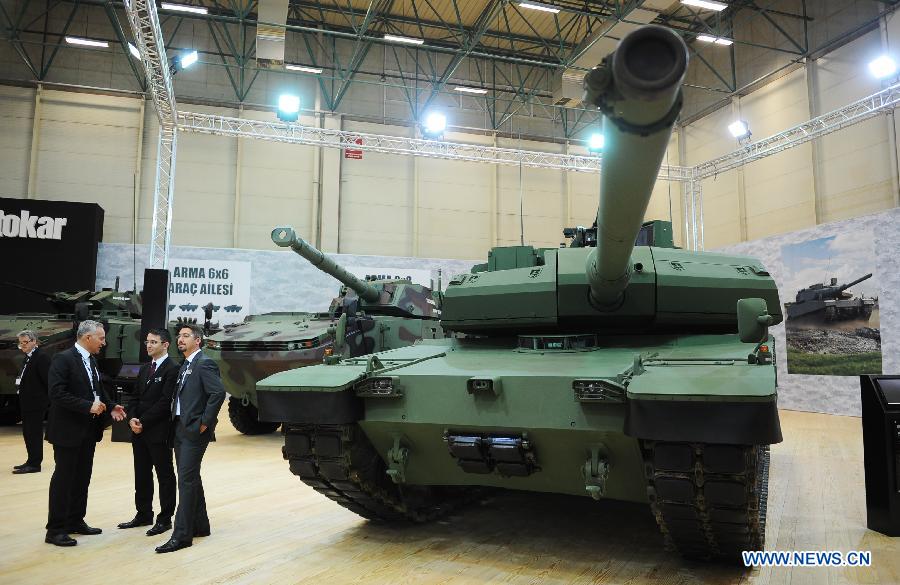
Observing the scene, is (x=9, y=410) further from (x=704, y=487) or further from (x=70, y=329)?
(x=704, y=487)

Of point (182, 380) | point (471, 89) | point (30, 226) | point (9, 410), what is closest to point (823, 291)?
point (471, 89)

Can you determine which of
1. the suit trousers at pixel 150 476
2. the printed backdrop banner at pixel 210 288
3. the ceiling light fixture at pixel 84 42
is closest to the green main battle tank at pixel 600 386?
the suit trousers at pixel 150 476

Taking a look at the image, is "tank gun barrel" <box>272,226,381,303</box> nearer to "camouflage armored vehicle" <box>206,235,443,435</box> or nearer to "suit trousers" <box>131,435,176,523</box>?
"camouflage armored vehicle" <box>206,235,443,435</box>

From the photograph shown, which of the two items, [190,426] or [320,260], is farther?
[320,260]

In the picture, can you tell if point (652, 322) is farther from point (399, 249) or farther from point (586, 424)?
point (399, 249)

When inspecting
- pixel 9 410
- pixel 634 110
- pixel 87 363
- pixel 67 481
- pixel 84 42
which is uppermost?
pixel 84 42

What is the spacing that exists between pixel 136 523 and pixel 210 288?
479 inches

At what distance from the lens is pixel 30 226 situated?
16391 mm

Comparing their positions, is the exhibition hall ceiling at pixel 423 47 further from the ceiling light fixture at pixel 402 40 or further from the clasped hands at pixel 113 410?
the clasped hands at pixel 113 410

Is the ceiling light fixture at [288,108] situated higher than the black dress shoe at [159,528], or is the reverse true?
the ceiling light fixture at [288,108]

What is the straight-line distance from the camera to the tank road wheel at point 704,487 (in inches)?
147

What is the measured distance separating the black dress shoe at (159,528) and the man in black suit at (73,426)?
0.48 m

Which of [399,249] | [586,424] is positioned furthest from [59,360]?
[399,249]

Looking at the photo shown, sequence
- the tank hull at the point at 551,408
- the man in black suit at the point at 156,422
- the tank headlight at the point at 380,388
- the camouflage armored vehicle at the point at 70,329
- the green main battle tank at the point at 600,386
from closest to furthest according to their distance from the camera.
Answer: the green main battle tank at the point at 600,386, the tank hull at the point at 551,408, the tank headlight at the point at 380,388, the man in black suit at the point at 156,422, the camouflage armored vehicle at the point at 70,329
